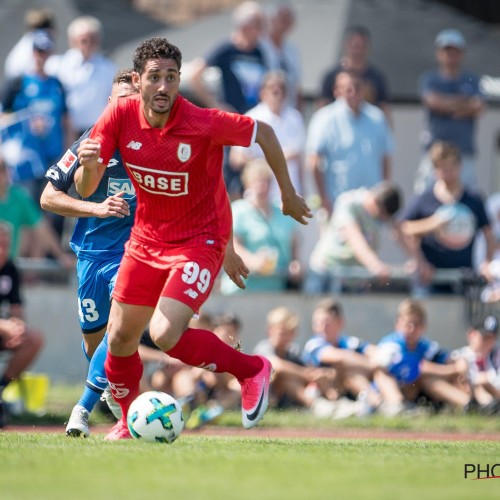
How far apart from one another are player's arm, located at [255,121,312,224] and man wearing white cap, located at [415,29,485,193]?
22.1ft

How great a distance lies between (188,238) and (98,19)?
10779mm

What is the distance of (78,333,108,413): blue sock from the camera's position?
28.0ft

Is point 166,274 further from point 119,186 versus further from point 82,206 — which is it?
point 119,186

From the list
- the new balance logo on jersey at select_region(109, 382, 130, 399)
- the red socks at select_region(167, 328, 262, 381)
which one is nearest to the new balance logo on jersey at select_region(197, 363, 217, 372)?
the red socks at select_region(167, 328, 262, 381)

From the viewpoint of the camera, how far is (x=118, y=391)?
8312 mm

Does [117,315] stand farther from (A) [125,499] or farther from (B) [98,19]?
(B) [98,19]

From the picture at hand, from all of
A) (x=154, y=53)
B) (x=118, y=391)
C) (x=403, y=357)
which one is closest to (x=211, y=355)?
(x=118, y=391)

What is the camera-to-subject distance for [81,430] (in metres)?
8.45

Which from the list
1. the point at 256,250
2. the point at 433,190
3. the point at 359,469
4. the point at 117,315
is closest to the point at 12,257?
the point at 256,250

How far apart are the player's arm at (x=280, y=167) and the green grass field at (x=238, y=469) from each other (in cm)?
150

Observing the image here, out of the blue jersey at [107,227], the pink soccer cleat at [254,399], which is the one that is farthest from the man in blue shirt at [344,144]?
the pink soccer cleat at [254,399]

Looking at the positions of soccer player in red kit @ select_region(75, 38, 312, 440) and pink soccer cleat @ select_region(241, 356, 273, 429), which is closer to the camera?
soccer player in red kit @ select_region(75, 38, 312, 440)

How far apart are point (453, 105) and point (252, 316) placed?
352 cm

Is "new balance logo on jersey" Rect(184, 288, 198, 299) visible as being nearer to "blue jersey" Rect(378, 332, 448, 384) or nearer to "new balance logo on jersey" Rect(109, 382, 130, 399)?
"new balance logo on jersey" Rect(109, 382, 130, 399)
